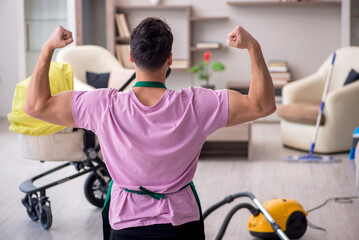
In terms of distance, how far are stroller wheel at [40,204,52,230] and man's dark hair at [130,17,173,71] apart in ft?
6.51

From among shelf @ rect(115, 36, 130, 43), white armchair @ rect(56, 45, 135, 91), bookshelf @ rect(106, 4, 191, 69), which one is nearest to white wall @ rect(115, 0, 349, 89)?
bookshelf @ rect(106, 4, 191, 69)

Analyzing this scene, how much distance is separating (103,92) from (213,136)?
134 inches

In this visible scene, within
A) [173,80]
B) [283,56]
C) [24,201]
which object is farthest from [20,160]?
[283,56]

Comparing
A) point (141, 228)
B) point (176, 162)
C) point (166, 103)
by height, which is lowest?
point (141, 228)

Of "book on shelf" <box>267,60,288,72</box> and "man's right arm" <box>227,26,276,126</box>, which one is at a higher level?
"man's right arm" <box>227,26,276,126</box>

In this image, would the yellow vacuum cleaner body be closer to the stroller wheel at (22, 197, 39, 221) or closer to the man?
the stroller wheel at (22, 197, 39, 221)

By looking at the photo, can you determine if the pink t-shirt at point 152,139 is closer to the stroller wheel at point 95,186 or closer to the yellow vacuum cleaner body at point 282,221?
the yellow vacuum cleaner body at point 282,221

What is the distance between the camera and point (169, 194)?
155 centimetres

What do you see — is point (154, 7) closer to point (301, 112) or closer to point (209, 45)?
point (209, 45)

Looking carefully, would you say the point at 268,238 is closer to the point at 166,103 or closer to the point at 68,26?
the point at 166,103

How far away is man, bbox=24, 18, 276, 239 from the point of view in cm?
149

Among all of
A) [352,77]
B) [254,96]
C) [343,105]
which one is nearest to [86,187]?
[254,96]

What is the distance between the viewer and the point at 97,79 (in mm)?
5020

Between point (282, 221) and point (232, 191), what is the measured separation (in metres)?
0.98
